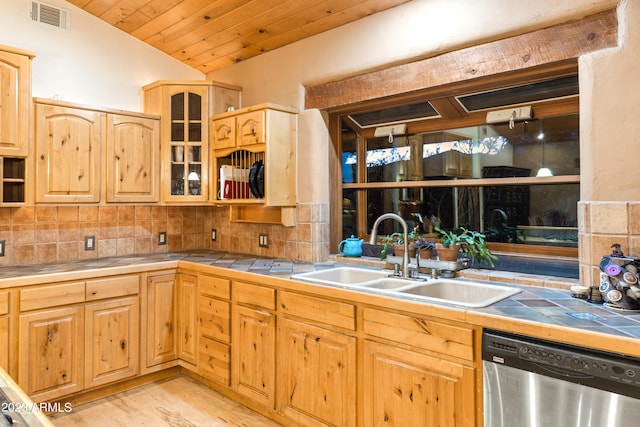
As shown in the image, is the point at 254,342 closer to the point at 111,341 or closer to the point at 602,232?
the point at 111,341

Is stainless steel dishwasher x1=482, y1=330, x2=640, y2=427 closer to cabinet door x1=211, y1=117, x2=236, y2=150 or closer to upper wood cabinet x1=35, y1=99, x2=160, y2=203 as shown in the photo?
cabinet door x1=211, y1=117, x2=236, y2=150

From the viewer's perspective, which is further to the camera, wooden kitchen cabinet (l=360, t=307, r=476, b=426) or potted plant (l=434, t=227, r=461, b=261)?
potted plant (l=434, t=227, r=461, b=261)

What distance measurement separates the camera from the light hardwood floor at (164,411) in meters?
2.67

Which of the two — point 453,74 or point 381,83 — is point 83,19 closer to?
point 381,83

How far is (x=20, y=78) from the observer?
2836mm

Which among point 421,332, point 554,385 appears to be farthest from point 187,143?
point 554,385

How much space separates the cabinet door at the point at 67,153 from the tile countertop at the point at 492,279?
501 mm

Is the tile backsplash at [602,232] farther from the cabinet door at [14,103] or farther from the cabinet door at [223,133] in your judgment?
the cabinet door at [14,103]

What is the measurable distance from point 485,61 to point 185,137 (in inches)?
92.4

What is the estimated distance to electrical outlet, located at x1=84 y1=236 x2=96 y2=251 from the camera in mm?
3469

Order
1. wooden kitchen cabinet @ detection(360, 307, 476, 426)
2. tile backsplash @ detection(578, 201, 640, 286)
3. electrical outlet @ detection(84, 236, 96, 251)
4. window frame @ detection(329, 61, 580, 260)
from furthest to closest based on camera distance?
electrical outlet @ detection(84, 236, 96, 251), window frame @ detection(329, 61, 580, 260), tile backsplash @ detection(578, 201, 640, 286), wooden kitchen cabinet @ detection(360, 307, 476, 426)

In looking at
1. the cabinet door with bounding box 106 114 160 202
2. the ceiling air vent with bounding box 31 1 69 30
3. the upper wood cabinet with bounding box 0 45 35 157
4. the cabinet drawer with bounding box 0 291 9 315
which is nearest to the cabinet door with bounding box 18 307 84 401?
the cabinet drawer with bounding box 0 291 9 315

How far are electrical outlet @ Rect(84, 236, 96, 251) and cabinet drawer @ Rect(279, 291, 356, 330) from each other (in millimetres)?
1829

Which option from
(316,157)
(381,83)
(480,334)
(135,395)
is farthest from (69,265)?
(480,334)
